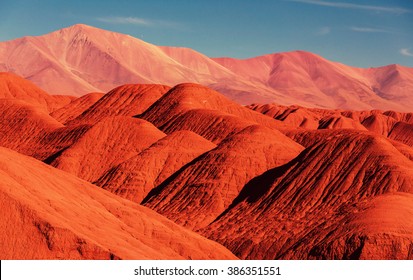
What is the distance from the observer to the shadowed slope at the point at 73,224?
33.8 metres

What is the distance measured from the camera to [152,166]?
81688 mm

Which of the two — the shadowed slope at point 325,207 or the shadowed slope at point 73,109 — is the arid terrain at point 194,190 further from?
the shadowed slope at point 73,109

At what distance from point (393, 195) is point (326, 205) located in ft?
19.7

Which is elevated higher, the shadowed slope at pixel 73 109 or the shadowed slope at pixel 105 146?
the shadowed slope at pixel 105 146

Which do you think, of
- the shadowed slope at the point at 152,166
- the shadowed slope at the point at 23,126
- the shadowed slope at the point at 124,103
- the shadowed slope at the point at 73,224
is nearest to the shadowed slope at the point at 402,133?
the shadowed slope at the point at 124,103

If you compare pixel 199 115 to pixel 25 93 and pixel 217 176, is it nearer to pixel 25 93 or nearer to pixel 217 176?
pixel 217 176

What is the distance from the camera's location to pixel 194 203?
7169cm

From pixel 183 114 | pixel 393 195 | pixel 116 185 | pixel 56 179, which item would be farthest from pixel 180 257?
pixel 183 114

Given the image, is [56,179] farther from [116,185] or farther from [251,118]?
[251,118]

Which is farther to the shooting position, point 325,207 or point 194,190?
point 194,190

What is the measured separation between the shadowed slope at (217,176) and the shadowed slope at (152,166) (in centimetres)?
146

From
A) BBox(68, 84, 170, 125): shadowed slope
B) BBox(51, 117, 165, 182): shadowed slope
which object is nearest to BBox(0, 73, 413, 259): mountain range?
BBox(51, 117, 165, 182): shadowed slope

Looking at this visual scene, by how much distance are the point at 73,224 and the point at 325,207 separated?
30500 millimetres

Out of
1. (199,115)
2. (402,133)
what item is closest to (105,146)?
(199,115)
